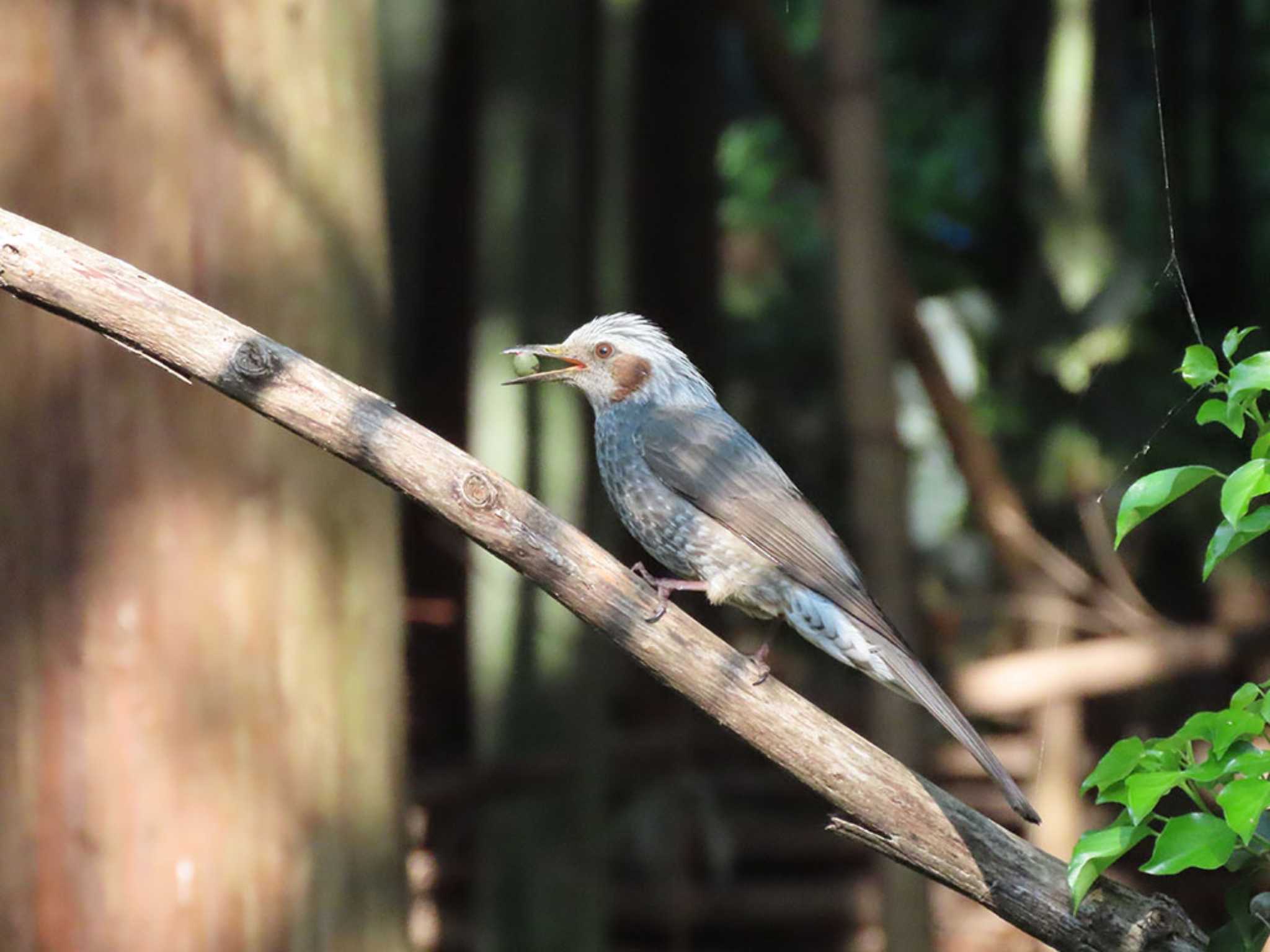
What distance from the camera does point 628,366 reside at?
316 centimetres

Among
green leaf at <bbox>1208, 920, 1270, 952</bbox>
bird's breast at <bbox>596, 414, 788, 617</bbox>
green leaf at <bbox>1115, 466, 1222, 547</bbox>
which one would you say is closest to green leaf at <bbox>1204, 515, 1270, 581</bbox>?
green leaf at <bbox>1115, 466, 1222, 547</bbox>

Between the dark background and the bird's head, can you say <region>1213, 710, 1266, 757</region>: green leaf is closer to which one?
the bird's head

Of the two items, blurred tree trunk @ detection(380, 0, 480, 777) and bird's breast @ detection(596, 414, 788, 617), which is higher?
blurred tree trunk @ detection(380, 0, 480, 777)

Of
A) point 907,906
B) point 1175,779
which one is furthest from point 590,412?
point 1175,779

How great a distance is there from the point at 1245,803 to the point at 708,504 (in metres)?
1.63

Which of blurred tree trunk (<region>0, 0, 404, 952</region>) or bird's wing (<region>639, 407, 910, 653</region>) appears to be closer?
bird's wing (<region>639, 407, 910, 653</region>)

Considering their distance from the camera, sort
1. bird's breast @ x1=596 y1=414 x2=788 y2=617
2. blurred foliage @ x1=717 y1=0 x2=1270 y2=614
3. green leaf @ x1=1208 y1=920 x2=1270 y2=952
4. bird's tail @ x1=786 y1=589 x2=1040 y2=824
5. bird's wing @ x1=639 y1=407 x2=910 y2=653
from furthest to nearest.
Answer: blurred foliage @ x1=717 y1=0 x2=1270 y2=614 < bird's breast @ x1=596 y1=414 x2=788 y2=617 < bird's wing @ x1=639 y1=407 x2=910 y2=653 < bird's tail @ x1=786 y1=589 x2=1040 y2=824 < green leaf @ x1=1208 y1=920 x2=1270 y2=952

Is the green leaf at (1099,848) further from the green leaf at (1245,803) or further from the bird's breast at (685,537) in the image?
the bird's breast at (685,537)

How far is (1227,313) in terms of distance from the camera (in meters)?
5.03

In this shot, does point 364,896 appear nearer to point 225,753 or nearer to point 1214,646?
point 225,753

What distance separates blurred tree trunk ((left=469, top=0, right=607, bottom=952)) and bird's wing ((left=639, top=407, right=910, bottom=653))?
208 centimetres

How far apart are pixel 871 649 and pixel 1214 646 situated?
312 centimetres

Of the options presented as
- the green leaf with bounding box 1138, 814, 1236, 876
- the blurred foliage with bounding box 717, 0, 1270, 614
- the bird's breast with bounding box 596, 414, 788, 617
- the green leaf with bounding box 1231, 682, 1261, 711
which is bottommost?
the green leaf with bounding box 1138, 814, 1236, 876

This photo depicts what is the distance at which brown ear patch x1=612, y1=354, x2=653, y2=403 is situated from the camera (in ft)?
10.4
